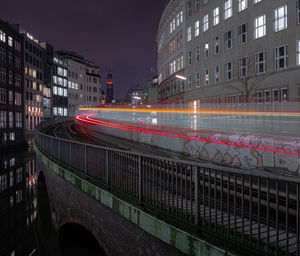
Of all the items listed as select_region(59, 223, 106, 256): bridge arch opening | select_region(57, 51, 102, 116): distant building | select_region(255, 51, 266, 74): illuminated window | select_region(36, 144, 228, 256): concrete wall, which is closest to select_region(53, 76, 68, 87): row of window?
select_region(57, 51, 102, 116): distant building

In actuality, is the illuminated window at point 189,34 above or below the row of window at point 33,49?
below

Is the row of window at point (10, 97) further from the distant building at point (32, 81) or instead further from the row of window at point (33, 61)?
the row of window at point (33, 61)

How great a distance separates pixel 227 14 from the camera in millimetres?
27766

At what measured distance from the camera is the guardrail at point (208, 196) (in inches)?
155

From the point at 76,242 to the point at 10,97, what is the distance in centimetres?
4704

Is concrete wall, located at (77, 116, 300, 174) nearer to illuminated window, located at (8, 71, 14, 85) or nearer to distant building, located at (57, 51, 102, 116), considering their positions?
illuminated window, located at (8, 71, 14, 85)

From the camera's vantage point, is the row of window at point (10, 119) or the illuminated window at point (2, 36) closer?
the illuminated window at point (2, 36)

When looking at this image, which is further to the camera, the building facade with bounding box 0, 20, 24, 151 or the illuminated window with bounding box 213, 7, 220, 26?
the building facade with bounding box 0, 20, 24, 151

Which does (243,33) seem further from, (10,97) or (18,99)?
(18,99)

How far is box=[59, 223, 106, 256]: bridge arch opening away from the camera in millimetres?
13078

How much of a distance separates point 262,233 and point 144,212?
2480 millimetres

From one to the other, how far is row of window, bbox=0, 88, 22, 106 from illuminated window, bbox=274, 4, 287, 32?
46218mm

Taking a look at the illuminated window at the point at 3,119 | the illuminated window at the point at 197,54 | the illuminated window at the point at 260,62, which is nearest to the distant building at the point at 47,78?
the illuminated window at the point at 3,119

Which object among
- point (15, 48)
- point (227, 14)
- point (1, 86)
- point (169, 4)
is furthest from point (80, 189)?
point (15, 48)
